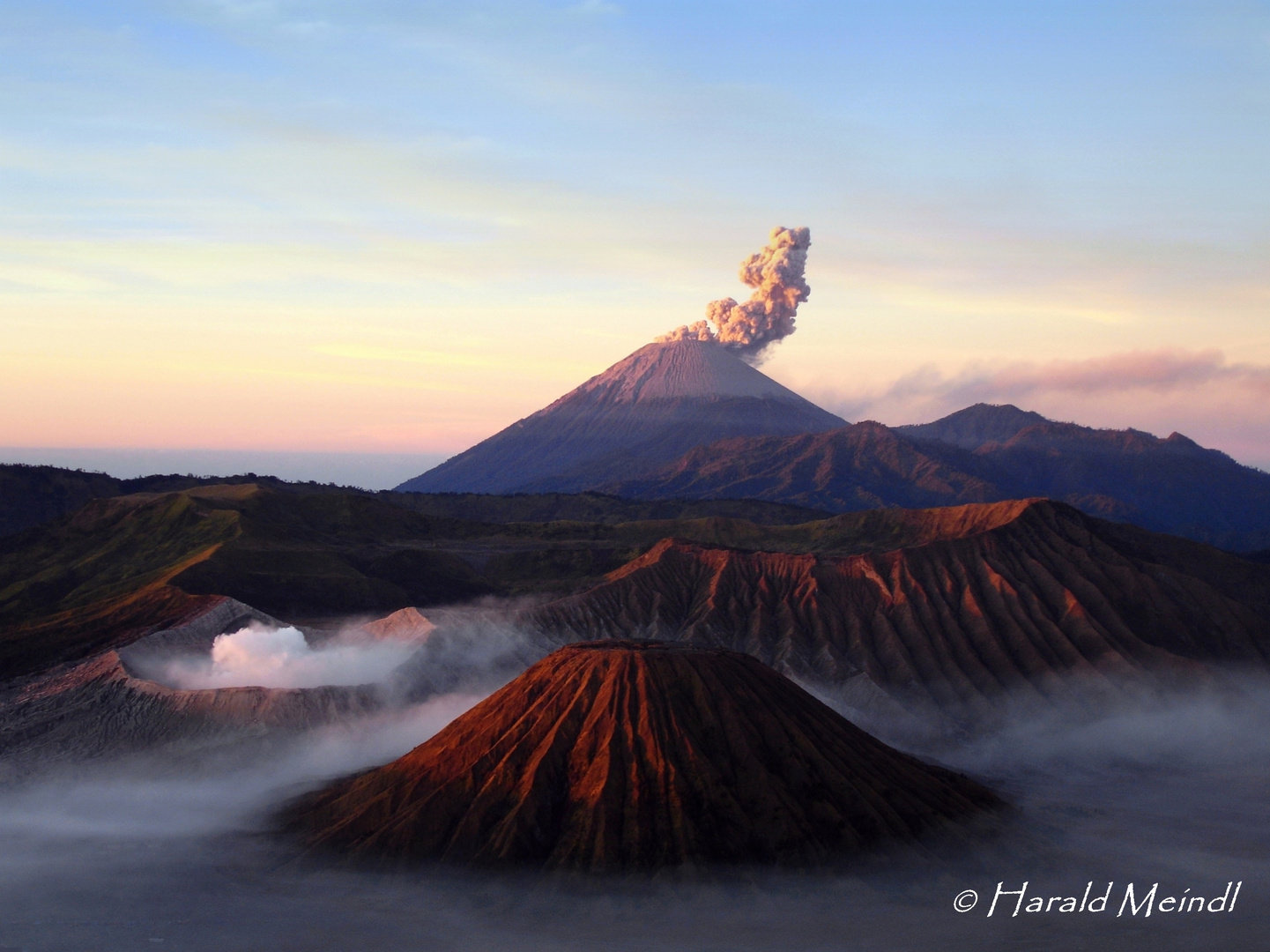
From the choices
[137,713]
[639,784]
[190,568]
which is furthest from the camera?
[190,568]

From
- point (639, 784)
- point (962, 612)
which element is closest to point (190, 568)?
point (962, 612)

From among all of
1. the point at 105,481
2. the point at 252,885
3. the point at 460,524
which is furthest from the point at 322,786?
the point at 105,481

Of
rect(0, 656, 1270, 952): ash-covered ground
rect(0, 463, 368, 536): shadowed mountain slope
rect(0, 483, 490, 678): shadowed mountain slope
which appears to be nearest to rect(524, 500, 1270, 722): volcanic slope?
rect(0, 656, 1270, 952): ash-covered ground

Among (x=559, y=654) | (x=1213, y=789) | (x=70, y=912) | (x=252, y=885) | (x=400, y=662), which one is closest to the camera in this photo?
(x=70, y=912)

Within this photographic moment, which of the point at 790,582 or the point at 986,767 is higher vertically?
the point at 790,582

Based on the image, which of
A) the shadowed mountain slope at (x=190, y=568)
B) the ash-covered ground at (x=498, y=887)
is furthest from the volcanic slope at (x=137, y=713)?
the shadowed mountain slope at (x=190, y=568)

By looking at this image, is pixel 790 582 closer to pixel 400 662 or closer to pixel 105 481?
A: pixel 400 662

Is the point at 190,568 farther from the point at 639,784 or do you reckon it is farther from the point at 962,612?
the point at 639,784
